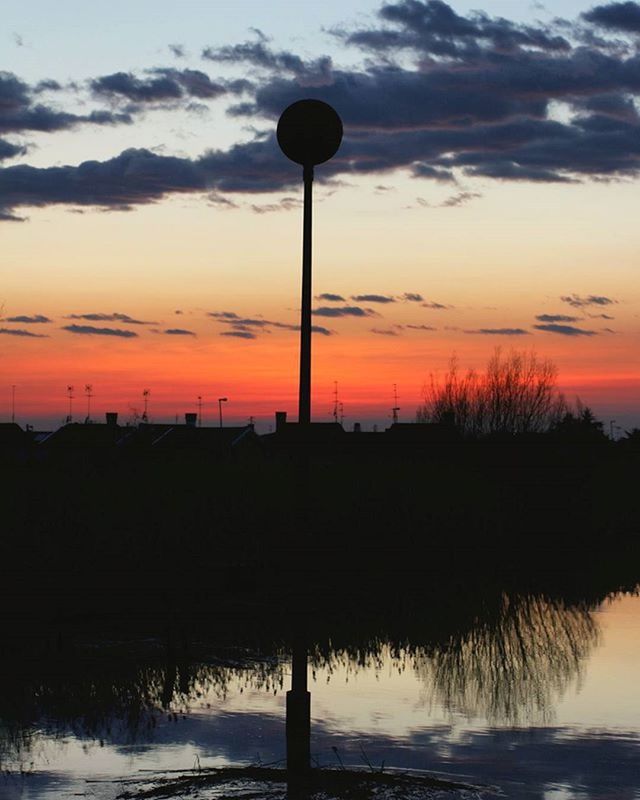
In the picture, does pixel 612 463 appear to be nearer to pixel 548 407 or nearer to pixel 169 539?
pixel 548 407

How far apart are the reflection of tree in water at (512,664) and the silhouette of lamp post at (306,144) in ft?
16.0

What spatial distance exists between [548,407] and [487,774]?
67.6 meters

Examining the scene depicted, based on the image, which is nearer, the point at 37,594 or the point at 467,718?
the point at 467,718

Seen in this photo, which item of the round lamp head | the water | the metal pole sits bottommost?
the water

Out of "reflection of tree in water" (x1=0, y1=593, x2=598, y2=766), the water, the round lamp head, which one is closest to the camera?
the water

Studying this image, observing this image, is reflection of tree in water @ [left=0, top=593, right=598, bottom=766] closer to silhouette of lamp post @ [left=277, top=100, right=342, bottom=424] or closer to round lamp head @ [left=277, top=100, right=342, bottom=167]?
silhouette of lamp post @ [left=277, top=100, right=342, bottom=424]

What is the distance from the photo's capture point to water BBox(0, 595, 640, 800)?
10031mm

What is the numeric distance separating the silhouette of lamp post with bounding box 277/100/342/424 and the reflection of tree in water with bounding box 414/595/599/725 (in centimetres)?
488

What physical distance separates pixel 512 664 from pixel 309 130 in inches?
399

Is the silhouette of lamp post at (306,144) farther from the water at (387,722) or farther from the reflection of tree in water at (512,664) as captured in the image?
the reflection of tree in water at (512,664)

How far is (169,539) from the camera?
91.5 ft

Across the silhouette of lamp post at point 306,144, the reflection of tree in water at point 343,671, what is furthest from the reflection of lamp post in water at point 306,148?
the reflection of tree in water at point 343,671

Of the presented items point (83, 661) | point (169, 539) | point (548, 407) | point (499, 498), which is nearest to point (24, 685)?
point (83, 661)

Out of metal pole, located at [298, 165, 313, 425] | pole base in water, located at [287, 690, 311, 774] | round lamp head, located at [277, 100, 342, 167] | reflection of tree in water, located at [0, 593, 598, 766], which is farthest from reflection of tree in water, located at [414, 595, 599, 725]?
round lamp head, located at [277, 100, 342, 167]
